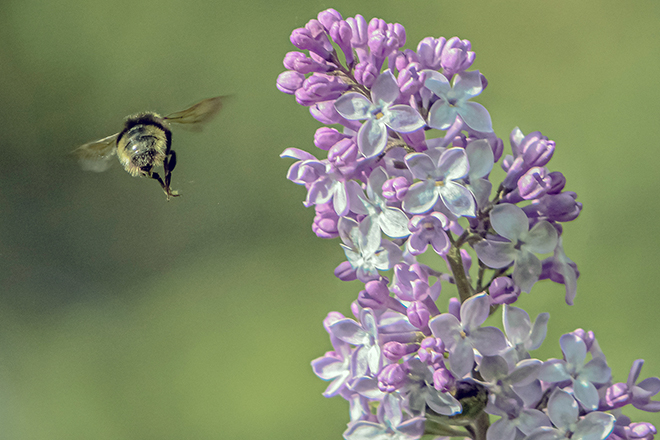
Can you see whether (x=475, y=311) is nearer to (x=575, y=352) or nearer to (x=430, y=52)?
(x=575, y=352)

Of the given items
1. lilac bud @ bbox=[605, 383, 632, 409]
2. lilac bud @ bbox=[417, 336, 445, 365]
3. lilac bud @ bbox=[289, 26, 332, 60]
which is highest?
lilac bud @ bbox=[289, 26, 332, 60]

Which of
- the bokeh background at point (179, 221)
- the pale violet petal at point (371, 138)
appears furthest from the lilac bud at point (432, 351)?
the bokeh background at point (179, 221)

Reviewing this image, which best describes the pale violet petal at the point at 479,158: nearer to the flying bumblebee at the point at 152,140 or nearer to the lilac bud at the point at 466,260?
the lilac bud at the point at 466,260

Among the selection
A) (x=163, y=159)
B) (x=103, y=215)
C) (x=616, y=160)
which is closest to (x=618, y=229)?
(x=616, y=160)

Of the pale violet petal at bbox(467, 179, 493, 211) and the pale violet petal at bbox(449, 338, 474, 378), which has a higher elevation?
the pale violet petal at bbox(467, 179, 493, 211)

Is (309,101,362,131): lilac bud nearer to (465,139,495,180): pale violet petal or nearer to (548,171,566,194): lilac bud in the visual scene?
(465,139,495,180): pale violet petal

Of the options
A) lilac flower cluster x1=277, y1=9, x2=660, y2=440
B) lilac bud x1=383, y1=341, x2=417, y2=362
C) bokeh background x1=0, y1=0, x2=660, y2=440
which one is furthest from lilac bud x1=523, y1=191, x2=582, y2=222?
bokeh background x1=0, y1=0, x2=660, y2=440

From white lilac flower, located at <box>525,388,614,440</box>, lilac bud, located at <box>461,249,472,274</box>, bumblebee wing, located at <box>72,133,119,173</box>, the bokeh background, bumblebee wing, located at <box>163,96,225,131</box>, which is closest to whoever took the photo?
white lilac flower, located at <box>525,388,614,440</box>
